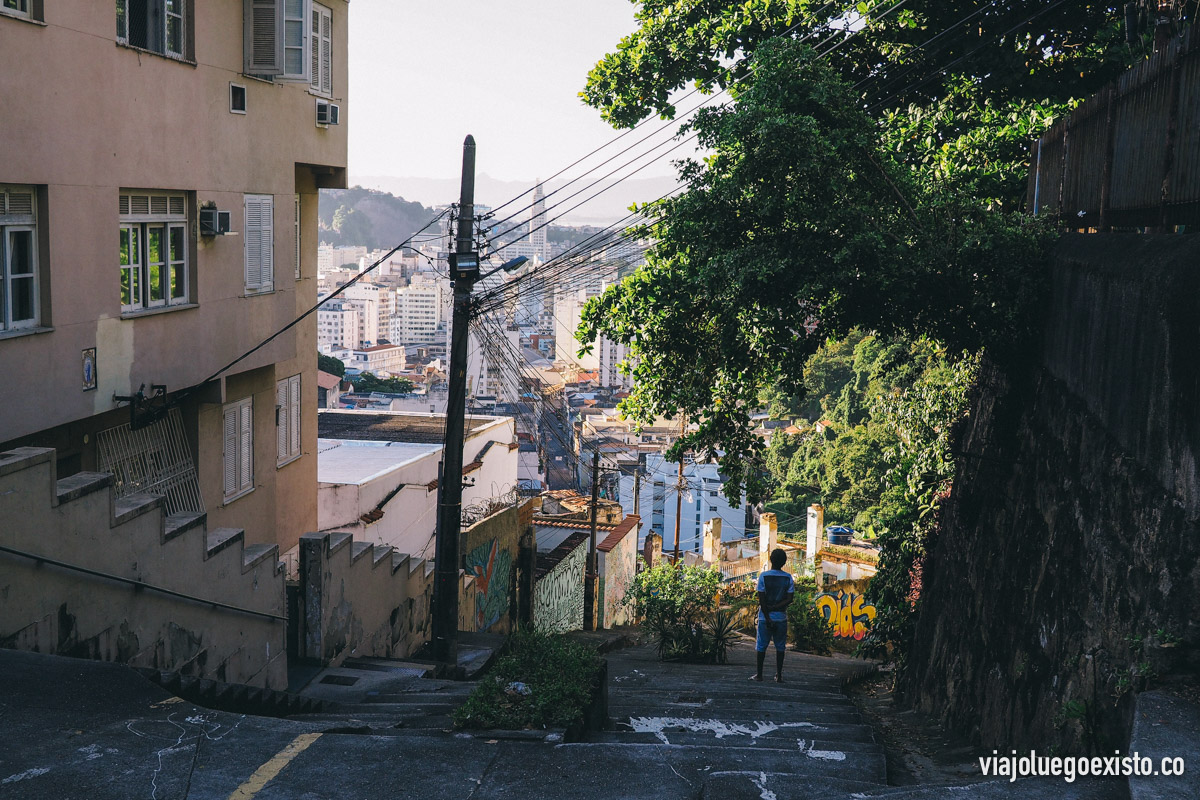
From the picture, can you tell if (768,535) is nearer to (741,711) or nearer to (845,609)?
(845,609)

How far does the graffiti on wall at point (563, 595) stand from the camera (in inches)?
965

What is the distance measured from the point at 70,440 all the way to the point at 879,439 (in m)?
49.3

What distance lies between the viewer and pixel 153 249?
11.0m

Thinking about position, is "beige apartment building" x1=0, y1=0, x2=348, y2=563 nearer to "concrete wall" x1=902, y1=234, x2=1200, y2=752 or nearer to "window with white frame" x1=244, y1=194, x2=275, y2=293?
"window with white frame" x1=244, y1=194, x2=275, y2=293

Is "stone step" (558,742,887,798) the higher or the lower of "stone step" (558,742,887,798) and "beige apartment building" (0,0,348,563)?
the lower

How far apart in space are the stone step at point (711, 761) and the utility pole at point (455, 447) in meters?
7.30

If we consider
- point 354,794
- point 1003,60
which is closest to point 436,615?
point 354,794

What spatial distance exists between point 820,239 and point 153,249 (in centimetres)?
710

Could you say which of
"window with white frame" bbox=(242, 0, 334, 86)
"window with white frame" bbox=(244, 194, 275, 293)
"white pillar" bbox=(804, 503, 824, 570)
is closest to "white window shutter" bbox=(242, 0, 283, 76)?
"window with white frame" bbox=(242, 0, 334, 86)

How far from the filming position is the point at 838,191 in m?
9.48

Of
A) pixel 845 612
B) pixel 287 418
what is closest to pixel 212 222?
pixel 287 418

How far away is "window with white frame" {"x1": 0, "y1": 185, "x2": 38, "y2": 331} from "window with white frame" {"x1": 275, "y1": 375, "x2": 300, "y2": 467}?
5.58m

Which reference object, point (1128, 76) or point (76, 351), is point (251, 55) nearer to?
point (76, 351)

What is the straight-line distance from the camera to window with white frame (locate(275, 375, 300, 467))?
14742 millimetres
